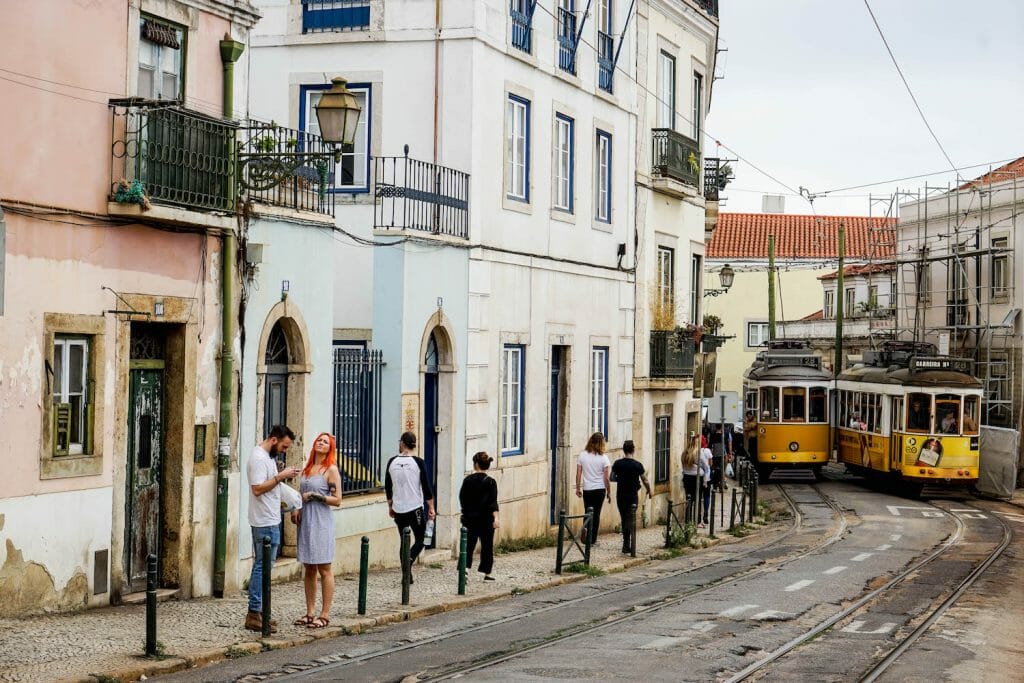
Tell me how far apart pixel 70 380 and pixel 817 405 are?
100ft

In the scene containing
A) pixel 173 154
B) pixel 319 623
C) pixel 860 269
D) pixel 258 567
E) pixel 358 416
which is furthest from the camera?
pixel 860 269

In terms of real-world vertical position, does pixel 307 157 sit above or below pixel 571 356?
above

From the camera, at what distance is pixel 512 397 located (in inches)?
932

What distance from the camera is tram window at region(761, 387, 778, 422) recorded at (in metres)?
42.1

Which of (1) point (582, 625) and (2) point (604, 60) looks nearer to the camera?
(1) point (582, 625)

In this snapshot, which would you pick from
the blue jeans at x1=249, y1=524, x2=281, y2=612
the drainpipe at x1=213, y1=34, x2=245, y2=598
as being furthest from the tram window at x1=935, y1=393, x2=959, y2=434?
the blue jeans at x1=249, y1=524, x2=281, y2=612

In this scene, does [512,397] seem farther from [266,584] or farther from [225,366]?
[266,584]

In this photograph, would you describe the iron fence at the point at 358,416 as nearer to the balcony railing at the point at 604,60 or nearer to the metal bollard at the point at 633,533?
the metal bollard at the point at 633,533

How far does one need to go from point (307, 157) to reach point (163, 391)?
10.8 feet

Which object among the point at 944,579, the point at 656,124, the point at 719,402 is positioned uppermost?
the point at 656,124

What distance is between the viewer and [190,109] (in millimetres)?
15383

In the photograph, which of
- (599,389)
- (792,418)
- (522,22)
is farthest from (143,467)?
(792,418)

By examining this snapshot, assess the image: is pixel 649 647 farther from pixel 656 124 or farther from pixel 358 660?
pixel 656 124

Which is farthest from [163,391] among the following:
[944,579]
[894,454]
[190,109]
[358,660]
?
[894,454]
